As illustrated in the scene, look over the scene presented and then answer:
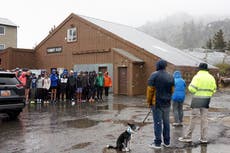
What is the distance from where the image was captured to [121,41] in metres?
26.2

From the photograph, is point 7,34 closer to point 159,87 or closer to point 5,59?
point 5,59

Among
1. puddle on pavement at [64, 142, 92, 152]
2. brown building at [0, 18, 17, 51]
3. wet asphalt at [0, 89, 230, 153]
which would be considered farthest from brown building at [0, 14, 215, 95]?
brown building at [0, 18, 17, 51]

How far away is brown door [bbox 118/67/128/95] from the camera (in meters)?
24.7

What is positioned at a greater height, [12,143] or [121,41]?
[121,41]

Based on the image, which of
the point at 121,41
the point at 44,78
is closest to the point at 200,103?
the point at 44,78

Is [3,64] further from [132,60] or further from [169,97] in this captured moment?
[169,97]

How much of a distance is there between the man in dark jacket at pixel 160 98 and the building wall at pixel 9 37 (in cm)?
4354

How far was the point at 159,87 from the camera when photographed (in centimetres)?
755

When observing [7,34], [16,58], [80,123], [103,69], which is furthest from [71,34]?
[7,34]

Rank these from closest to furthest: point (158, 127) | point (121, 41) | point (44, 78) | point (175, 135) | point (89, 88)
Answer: point (158, 127)
point (175, 135)
point (44, 78)
point (89, 88)
point (121, 41)

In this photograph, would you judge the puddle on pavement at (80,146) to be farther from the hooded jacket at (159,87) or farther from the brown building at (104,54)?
the brown building at (104,54)

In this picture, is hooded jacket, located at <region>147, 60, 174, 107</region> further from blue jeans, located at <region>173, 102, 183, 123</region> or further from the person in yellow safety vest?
blue jeans, located at <region>173, 102, 183, 123</region>

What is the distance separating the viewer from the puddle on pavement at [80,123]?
10461 mm

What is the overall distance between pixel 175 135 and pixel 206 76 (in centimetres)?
191
